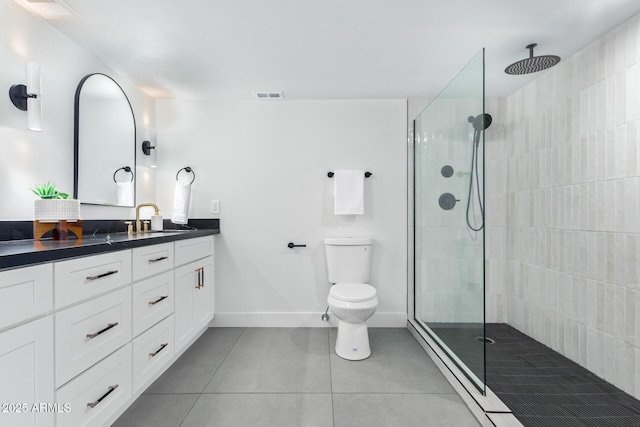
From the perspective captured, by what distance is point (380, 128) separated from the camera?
2576 millimetres

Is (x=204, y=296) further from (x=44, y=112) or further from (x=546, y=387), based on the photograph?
(x=546, y=387)

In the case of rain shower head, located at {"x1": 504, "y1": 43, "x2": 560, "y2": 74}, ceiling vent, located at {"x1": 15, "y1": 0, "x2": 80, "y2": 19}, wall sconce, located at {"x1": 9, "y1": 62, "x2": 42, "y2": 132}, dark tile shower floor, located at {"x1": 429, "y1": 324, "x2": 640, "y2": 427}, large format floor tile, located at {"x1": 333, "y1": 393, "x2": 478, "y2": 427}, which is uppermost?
ceiling vent, located at {"x1": 15, "y1": 0, "x2": 80, "y2": 19}

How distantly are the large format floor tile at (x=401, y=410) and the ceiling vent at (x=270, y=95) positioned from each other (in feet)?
7.38

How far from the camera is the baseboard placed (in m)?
2.56

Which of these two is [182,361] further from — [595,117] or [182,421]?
[595,117]

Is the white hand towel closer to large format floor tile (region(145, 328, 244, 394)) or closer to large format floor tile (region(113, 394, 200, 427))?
large format floor tile (region(145, 328, 244, 394))

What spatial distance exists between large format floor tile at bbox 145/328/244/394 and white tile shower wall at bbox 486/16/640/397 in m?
2.37

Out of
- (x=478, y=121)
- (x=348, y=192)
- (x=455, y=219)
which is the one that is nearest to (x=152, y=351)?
(x=348, y=192)

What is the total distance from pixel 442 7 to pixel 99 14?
1769mm

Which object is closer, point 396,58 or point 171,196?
point 396,58

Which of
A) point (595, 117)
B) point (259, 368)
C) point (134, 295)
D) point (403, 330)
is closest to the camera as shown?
point (134, 295)

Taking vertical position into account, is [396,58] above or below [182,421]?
above

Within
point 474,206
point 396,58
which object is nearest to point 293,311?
point 474,206

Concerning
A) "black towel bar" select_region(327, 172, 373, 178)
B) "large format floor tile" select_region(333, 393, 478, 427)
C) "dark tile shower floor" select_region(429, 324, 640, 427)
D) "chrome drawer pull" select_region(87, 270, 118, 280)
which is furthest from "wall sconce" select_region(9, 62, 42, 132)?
"dark tile shower floor" select_region(429, 324, 640, 427)
